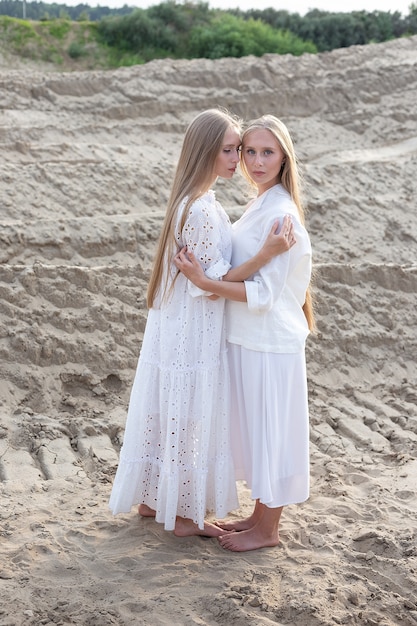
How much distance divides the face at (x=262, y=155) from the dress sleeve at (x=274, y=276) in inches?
10.2

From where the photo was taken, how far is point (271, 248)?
12.3 ft

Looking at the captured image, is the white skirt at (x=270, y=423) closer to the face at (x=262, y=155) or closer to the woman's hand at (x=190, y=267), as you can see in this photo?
the woman's hand at (x=190, y=267)

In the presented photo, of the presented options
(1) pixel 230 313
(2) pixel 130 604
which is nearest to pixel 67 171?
(1) pixel 230 313

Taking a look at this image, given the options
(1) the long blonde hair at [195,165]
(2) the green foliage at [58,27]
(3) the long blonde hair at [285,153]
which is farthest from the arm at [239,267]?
Result: (2) the green foliage at [58,27]

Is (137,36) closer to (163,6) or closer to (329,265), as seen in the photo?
(163,6)

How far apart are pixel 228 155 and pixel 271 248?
1.66 ft

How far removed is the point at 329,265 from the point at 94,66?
10.5 metres

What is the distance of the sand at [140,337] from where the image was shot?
12.5ft

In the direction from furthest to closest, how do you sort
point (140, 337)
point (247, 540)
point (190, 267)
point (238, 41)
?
point (238, 41) → point (140, 337) → point (247, 540) → point (190, 267)

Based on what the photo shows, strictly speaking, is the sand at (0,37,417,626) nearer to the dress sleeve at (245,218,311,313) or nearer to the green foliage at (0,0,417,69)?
the dress sleeve at (245,218,311,313)

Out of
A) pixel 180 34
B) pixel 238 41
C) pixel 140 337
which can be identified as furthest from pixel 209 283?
pixel 180 34

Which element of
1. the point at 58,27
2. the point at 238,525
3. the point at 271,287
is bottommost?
the point at 238,525

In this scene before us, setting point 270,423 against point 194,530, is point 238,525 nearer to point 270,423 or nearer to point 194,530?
point 194,530

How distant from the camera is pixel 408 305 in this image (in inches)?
287
